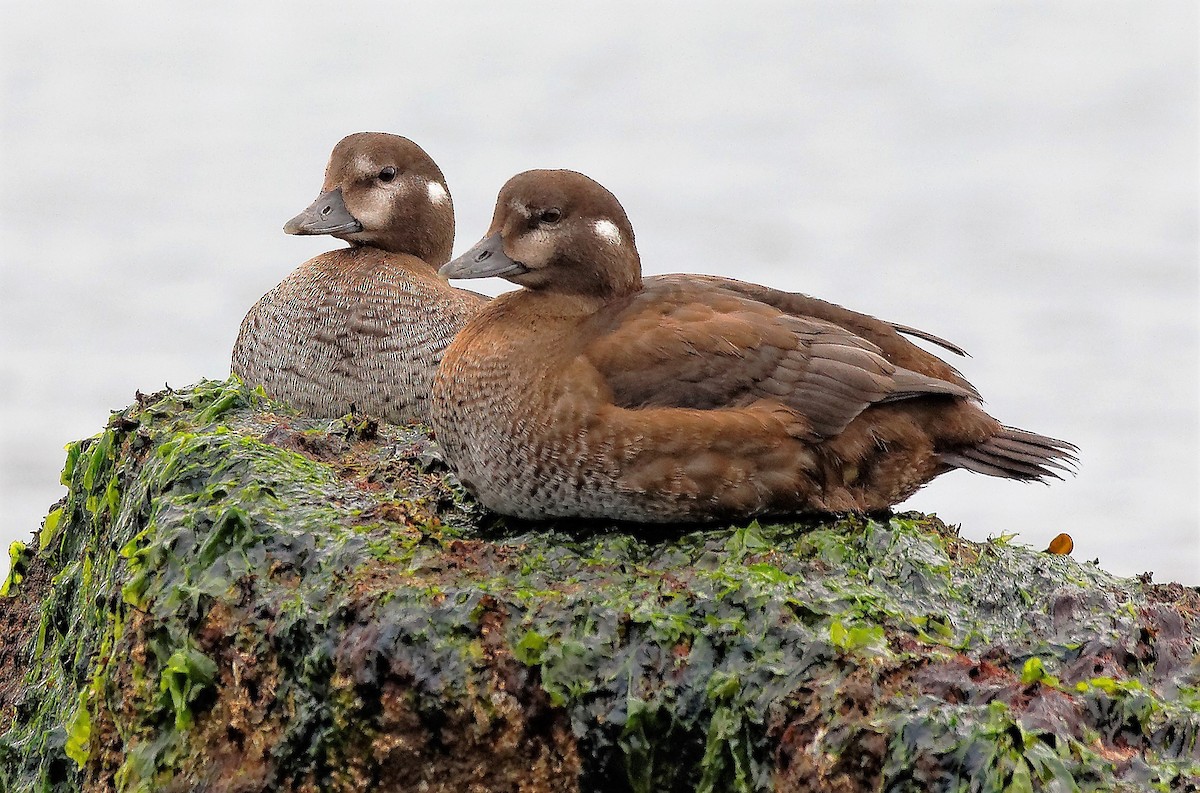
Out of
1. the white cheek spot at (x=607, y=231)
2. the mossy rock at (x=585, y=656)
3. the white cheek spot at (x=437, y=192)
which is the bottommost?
the mossy rock at (x=585, y=656)

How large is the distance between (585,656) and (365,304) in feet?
12.1

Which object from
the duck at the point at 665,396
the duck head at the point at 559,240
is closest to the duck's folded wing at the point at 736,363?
the duck at the point at 665,396

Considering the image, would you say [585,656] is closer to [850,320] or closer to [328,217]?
[850,320]

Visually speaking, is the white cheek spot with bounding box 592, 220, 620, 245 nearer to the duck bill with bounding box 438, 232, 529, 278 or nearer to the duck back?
the duck bill with bounding box 438, 232, 529, 278

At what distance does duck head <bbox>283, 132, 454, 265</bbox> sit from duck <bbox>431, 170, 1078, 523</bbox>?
2.22 metres

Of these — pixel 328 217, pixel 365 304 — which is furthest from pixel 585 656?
pixel 328 217

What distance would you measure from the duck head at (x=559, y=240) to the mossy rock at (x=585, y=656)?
0.90 m

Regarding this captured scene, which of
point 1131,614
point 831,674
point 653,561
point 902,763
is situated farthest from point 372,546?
point 1131,614

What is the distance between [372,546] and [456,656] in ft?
2.05

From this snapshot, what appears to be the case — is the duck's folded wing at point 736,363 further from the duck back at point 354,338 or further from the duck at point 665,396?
the duck back at point 354,338

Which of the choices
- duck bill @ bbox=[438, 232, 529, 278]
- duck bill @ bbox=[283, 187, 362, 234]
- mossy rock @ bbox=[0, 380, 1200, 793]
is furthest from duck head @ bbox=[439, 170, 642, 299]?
duck bill @ bbox=[283, 187, 362, 234]

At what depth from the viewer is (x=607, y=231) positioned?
209 inches

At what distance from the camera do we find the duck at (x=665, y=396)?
4.87 m

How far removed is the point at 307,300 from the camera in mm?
7398
